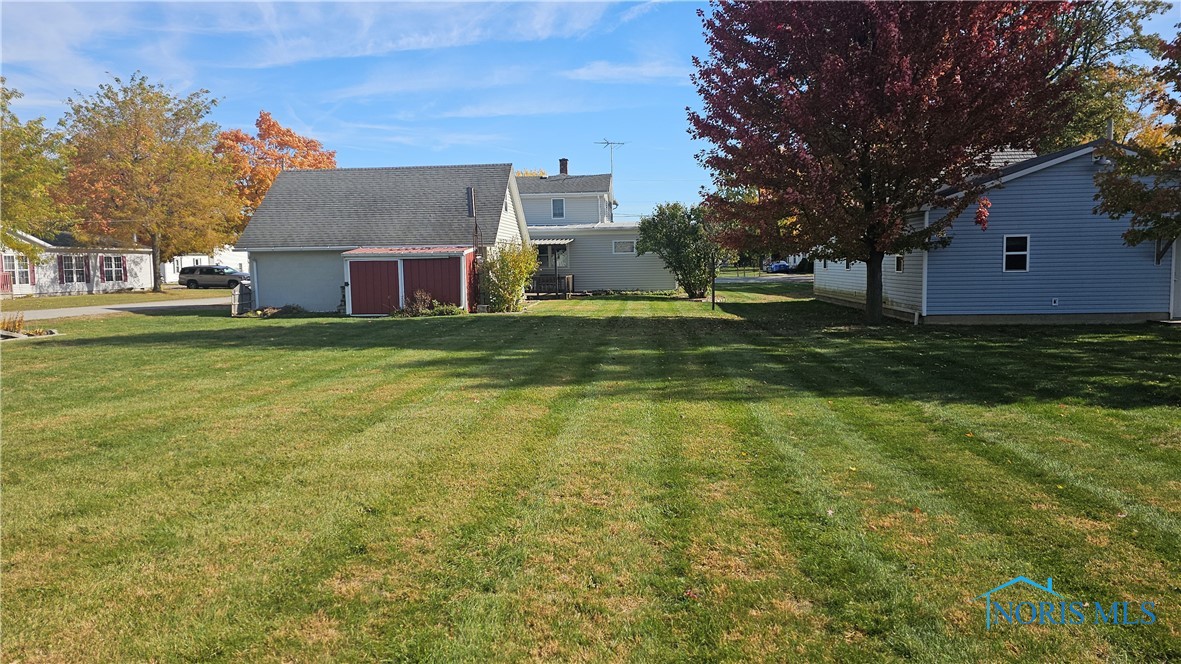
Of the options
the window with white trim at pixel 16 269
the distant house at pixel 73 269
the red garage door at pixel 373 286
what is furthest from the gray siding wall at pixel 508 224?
the window with white trim at pixel 16 269

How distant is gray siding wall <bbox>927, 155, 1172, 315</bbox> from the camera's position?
15.8 meters

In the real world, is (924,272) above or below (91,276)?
below

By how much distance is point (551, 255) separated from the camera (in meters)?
32.3

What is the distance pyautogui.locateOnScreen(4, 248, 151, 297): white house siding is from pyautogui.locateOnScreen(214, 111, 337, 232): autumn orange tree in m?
6.39

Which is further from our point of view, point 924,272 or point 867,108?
point 924,272

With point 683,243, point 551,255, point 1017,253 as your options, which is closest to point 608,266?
point 551,255

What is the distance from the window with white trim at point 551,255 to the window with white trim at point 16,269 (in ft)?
86.4

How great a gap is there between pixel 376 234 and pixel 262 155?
32.2 m

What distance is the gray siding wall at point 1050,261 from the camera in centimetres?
1581

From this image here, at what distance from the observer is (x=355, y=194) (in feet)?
85.6

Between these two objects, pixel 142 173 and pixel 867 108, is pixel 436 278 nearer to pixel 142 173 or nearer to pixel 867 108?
pixel 867 108

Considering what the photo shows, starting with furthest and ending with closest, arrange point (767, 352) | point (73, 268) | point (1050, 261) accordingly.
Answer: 1. point (73, 268)
2. point (1050, 261)
3. point (767, 352)

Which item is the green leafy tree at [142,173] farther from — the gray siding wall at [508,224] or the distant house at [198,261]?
the gray siding wall at [508,224]

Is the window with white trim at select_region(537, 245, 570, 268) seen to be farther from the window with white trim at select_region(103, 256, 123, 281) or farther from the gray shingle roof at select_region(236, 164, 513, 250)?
the window with white trim at select_region(103, 256, 123, 281)
